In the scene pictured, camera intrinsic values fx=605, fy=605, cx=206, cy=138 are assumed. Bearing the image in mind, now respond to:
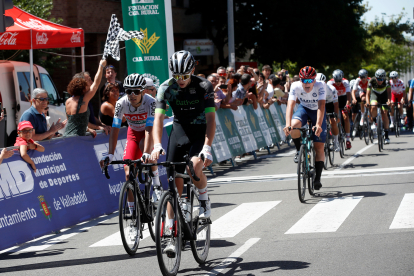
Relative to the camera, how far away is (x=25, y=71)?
15391 mm

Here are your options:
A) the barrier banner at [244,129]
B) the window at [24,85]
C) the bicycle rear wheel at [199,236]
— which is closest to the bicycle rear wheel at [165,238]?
the bicycle rear wheel at [199,236]

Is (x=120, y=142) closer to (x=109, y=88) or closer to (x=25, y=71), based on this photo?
(x=109, y=88)

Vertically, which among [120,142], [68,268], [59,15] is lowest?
[68,268]

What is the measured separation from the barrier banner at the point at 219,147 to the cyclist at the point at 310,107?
13.1 ft

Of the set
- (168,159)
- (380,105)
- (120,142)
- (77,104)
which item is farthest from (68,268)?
(380,105)

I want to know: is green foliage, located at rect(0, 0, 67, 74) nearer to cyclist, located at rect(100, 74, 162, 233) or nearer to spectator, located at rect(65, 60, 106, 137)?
spectator, located at rect(65, 60, 106, 137)

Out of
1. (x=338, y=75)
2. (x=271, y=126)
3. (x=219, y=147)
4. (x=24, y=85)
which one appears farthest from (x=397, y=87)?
(x=24, y=85)

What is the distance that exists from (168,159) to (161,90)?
28.5 inches

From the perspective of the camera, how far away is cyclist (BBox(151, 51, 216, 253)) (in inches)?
241

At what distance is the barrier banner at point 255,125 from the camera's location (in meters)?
17.0

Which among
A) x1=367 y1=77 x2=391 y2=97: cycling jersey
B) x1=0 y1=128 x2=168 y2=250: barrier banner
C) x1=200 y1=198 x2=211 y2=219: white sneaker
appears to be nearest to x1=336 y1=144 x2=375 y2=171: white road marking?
x1=367 y1=77 x2=391 y2=97: cycling jersey

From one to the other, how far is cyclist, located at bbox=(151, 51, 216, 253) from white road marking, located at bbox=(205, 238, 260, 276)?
1.69ft

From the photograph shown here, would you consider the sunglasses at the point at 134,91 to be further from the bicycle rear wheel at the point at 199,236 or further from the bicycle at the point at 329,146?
the bicycle at the point at 329,146

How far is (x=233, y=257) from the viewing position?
255 inches
